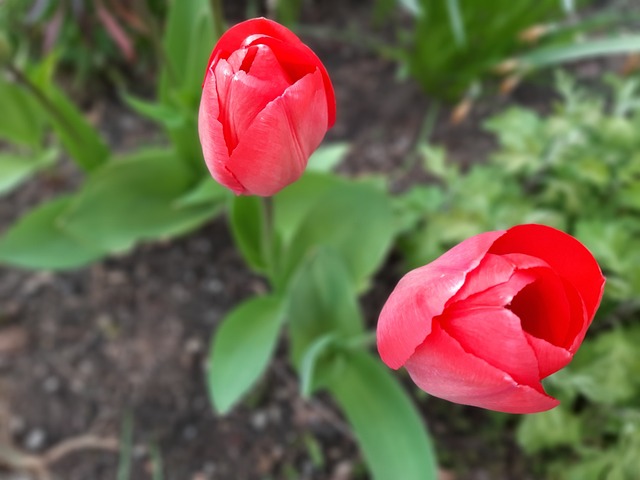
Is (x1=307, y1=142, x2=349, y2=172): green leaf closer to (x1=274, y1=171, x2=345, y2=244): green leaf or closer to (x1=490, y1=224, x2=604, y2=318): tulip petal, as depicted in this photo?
(x1=274, y1=171, x2=345, y2=244): green leaf

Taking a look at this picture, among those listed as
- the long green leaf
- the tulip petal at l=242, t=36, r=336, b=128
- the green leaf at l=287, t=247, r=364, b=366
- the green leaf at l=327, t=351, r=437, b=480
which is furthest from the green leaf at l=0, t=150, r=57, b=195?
the long green leaf

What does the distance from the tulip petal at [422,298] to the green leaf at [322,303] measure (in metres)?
0.47

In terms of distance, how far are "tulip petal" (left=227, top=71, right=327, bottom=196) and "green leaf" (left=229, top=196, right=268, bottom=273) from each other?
0.24 meters

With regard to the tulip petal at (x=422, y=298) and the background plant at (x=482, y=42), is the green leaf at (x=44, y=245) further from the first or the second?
the background plant at (x=482, y=42)

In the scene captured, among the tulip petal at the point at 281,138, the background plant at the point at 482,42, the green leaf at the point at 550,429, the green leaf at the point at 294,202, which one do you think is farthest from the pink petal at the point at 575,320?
the background plant at the point at 482,42

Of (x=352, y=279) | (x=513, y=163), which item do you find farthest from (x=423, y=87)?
(x=352, y=279)

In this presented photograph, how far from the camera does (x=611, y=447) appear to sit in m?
0.92

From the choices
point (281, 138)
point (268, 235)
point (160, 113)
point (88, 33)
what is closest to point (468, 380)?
point (281, 138)

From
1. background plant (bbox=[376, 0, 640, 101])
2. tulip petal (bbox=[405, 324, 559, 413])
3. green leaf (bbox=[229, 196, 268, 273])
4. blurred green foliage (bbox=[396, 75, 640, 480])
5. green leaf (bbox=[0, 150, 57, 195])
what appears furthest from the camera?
background plant (bbox=[376, 0, 640, 101])

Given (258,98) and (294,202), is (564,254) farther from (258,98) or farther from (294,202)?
(294,202)

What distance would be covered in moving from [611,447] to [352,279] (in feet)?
1.67

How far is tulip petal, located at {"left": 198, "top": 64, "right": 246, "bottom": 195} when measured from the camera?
1.43 feet

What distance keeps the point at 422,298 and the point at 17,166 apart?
40.1 inches

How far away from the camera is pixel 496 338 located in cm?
38
